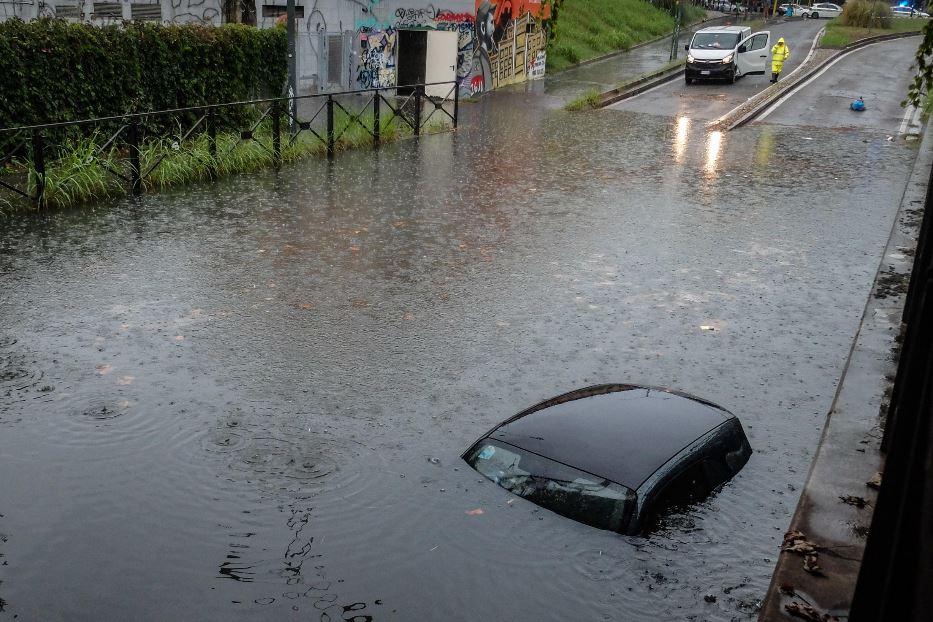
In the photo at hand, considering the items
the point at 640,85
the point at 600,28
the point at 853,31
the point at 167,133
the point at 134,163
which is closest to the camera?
the point at 134,163

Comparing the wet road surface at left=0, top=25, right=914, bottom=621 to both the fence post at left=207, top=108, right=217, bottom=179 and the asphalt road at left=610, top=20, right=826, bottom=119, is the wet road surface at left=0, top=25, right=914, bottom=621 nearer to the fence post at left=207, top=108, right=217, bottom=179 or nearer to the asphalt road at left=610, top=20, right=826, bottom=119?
the fence post at left=207, top=108, right=217, bottom=179

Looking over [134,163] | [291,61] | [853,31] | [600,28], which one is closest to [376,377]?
[134,163]

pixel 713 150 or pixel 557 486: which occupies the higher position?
pixel 713 150

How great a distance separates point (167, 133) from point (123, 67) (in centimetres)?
129

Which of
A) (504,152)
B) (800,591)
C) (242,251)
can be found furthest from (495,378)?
(504,152)

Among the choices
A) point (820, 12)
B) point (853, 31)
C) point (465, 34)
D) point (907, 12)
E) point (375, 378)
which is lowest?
point (375, 378)

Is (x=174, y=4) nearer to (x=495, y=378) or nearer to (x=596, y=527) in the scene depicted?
(x=495, y=378)

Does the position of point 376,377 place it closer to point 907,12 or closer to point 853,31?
point 853,31

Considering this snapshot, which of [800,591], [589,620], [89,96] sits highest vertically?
[89,96]

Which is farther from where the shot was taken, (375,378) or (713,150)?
(713,150)

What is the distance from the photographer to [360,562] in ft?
16.3

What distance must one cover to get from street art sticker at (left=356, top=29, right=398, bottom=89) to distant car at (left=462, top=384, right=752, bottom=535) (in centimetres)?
2408

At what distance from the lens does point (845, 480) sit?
550cm

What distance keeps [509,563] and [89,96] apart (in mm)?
13008
